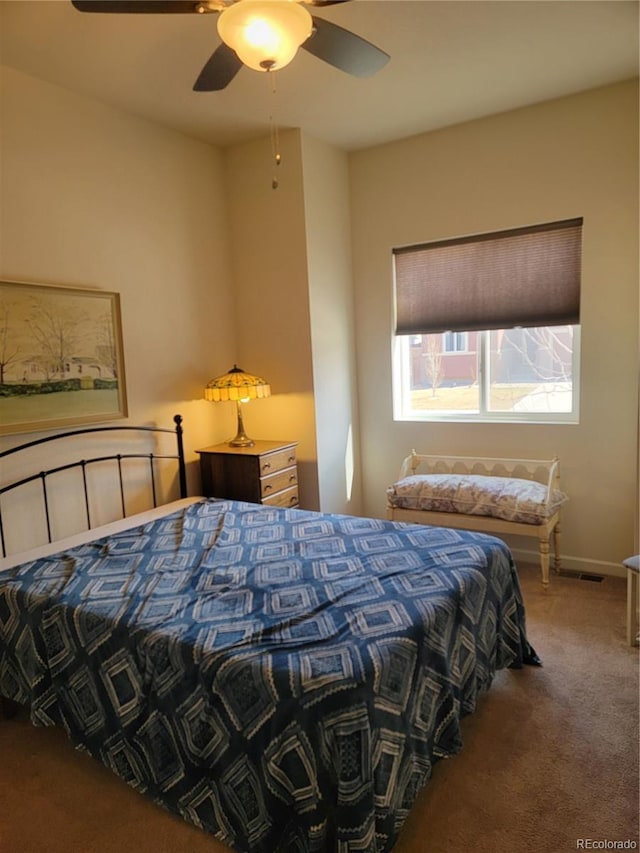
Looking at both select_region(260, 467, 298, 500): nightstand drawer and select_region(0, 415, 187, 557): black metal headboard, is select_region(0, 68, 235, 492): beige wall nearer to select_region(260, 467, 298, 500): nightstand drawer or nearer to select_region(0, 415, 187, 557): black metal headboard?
select_region(0, 415, 187, 557): black metal headboard

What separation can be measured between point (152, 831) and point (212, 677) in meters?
0.61

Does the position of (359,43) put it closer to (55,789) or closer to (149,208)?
(149,208)

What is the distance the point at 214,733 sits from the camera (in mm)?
1485

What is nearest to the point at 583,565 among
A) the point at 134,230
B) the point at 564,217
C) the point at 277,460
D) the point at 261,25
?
the point at 277,460

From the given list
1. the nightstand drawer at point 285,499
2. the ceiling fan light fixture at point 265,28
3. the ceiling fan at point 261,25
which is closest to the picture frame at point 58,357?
the nightstand drawer at point 285,499

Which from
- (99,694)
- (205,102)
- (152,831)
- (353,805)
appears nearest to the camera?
(353,805)

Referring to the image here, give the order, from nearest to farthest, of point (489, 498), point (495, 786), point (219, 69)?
point (495, 786)
point (219, 69)
point (489, 498)

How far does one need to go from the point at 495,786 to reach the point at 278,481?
79.7 inches

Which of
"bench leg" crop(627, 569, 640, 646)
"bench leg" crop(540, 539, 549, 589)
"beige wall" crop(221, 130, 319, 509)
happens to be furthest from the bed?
"beige wall" crop(221, 130, 319, 509)

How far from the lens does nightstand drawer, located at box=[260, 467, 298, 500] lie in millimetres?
3258

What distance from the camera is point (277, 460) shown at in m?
3.37

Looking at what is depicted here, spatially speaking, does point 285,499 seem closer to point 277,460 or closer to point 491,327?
point 277,460

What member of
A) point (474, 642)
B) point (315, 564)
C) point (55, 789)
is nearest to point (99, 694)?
point (55, 789)

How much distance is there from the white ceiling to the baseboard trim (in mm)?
2811
